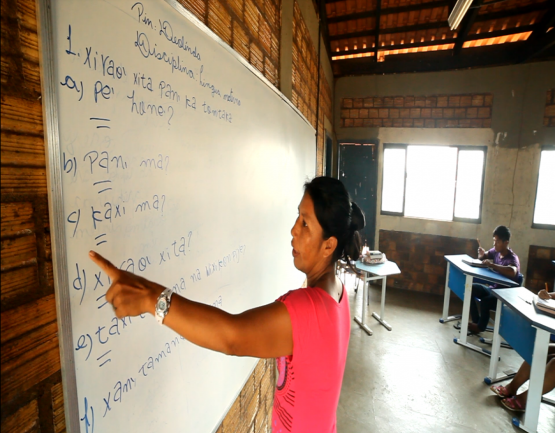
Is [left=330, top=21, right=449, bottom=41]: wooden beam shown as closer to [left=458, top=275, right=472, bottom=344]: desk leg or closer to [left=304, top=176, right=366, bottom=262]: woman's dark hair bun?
[left=458, top=275, right=472, bottom=344]: desk leg

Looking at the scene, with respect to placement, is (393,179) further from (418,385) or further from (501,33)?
(418,385)

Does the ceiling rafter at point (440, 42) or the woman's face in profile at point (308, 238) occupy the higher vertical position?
the ceiling rafter at point (440, 42)

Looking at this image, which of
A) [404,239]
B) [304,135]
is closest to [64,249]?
[304,135]

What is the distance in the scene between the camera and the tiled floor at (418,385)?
89.7 inches

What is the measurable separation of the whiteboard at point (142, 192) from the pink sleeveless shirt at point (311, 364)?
0.28 metres

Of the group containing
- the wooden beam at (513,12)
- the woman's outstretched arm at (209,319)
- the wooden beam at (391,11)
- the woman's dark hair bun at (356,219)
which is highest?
the wooden beam at (391,11)

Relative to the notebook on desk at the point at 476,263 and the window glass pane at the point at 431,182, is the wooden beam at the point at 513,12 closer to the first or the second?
the window glass pane at the point at 431,182

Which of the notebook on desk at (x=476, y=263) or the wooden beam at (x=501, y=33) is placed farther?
the wooden beam at (x=501, y=33)

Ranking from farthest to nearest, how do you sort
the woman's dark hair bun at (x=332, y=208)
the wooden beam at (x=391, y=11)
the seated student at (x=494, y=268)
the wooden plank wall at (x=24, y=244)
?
the wooden beam at (x=391, y=11) → the seated student at (x=494, y=268) → the woman's dark hair bun at (x=332, y=208) → the wooden plank wall at (x=24, y=244)

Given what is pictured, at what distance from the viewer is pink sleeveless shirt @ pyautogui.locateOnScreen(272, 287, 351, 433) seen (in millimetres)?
724

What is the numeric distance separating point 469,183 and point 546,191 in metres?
1.00

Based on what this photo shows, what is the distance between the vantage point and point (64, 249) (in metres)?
0.48

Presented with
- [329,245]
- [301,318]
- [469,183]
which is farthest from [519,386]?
[469,183]

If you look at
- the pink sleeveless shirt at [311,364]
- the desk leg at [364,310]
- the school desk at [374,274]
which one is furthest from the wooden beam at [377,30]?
the pink sleeveless shirt at [311,364]
